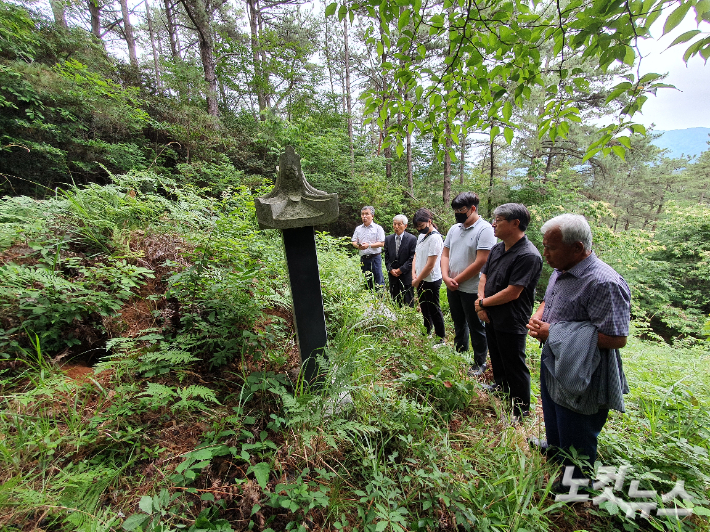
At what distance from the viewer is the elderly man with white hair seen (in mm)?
1589

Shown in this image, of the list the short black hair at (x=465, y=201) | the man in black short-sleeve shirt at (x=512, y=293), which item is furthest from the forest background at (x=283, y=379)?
the short black hair at (x=465, y=201)

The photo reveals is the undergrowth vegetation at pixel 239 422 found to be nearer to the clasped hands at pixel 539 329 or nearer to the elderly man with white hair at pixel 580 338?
the elderly man with white hair at pixel 580 338

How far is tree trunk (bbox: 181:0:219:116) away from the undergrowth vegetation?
796 cm

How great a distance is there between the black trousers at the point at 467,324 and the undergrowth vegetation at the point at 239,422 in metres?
0.40

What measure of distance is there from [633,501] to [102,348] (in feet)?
12.4

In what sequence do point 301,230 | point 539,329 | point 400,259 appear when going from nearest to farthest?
1. point 539,329
2. point 301,230
3. point 400,259

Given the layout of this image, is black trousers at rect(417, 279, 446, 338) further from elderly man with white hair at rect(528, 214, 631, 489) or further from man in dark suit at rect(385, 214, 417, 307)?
elderly man with white hair at rect(528, 214, 631, 489)

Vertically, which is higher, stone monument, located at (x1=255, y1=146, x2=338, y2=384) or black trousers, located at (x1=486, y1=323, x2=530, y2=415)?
stone monument, located at (x1=255, y1=146, x2=338, y2=384)

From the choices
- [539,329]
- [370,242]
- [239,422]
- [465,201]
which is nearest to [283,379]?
[239,422]

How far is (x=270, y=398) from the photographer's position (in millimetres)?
2076

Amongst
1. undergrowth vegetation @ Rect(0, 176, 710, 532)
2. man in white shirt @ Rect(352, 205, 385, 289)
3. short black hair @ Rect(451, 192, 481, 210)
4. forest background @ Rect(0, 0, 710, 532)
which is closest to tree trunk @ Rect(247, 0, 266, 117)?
man in white shirt @ Rect(352, 205, 385, 289)
